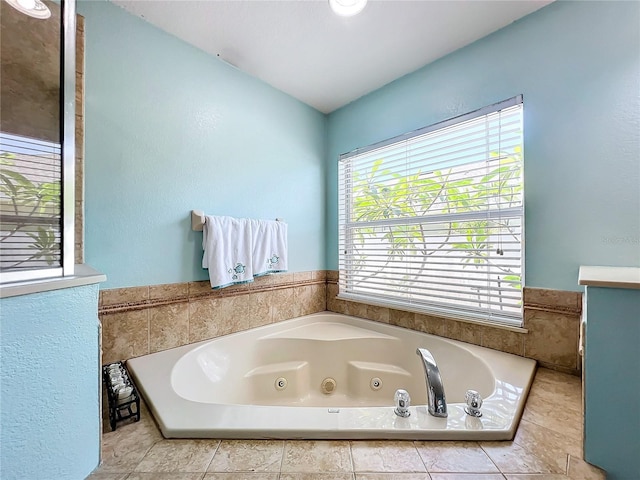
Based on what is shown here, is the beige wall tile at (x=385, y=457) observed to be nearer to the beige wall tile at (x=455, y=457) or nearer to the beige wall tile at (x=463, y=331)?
the beige wall tile at (x=455, y=457)

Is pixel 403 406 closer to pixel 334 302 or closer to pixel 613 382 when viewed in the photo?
pixel 613 382

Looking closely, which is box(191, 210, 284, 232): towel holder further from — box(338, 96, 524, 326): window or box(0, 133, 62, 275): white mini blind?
box(338, 96, 524, 326): window

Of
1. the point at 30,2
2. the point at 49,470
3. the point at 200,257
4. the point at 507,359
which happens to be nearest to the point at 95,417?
the point at 49,470

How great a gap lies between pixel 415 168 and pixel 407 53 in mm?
694

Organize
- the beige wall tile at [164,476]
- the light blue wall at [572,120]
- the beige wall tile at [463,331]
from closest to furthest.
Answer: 1. the beige wall tile at [164,476]
2. the light blue wall at [572,120]
3. the beige wall tile at [463,331]

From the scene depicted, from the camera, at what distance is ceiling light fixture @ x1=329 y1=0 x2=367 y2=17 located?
1221 mm

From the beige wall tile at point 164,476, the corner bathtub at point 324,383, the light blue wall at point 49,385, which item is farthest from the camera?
the corner bathtub at point 324,383

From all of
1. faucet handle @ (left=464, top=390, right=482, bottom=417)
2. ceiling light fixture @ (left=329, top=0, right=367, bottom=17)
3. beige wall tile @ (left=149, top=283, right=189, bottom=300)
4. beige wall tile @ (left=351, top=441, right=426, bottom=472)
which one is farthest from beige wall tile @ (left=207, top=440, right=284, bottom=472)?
ceiling light fixture @ (left=329, top=0, right=367, bottom=17)

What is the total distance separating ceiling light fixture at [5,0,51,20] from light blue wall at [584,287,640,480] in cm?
202

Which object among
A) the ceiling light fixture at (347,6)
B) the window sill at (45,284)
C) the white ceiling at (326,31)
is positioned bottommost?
the window sill at (45,284)

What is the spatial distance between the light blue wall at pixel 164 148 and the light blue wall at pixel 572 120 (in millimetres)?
1376

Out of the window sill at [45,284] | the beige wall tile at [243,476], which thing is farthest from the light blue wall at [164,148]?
the beige wall tile at [243,476]

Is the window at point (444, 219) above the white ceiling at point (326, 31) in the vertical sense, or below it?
below

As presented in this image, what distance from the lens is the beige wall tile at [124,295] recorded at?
4.10ft
